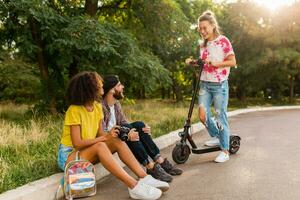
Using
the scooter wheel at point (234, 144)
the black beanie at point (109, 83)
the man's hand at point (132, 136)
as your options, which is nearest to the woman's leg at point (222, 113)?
the scooter wheel at point (234, 144)

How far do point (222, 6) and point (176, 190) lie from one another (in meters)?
25.5

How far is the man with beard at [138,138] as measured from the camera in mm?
4965

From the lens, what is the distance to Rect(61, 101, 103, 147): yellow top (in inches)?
179

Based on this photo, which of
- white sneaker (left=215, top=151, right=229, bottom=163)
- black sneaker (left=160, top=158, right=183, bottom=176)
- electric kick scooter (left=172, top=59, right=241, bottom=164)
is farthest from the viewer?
white sneaker (left=215, top=151, right=229, bottom=163)

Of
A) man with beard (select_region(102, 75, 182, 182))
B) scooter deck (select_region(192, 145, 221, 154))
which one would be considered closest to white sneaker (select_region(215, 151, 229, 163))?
scooter deck (select_region(192, 145, 221, 154))

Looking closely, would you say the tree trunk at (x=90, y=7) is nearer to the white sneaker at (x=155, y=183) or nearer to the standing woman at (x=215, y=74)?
the standing woman at (x=215, y=74)

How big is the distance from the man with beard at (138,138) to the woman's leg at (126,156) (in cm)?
12

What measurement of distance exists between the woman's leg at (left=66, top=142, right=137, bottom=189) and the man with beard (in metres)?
0.38

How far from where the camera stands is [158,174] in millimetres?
4953

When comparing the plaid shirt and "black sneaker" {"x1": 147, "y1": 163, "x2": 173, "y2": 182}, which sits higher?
the plaid shirt

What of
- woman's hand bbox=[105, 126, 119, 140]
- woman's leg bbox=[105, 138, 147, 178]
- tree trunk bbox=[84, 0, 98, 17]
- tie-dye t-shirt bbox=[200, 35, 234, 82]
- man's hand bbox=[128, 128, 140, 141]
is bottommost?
woman's leg bbox=[105, 138, 147, 178]

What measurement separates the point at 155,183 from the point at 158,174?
1.52 feet

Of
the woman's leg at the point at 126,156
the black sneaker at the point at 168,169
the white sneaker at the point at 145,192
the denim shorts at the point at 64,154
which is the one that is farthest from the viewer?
the black sneaker at the point at 168,169

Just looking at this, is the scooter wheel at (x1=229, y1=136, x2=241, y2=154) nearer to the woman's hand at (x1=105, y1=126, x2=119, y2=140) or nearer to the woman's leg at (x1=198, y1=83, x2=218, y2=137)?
the woman's leg at (x1=198, y1=83, x2=218, y2=137)
